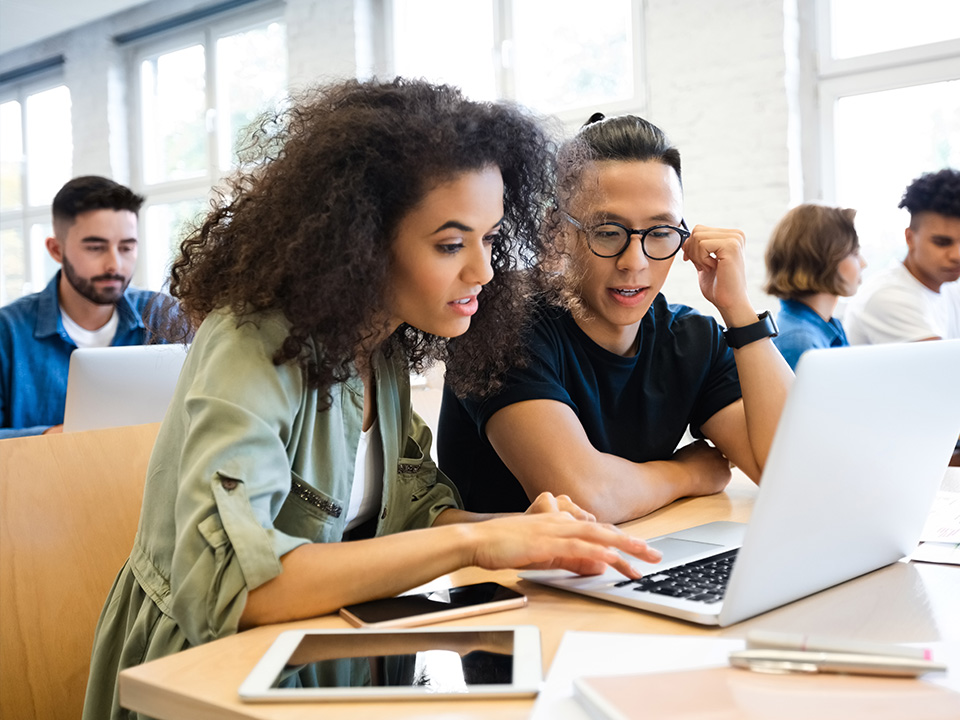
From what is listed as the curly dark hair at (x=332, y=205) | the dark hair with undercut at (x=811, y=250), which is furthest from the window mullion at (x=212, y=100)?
the curly dark hair at (x=332, y=205)

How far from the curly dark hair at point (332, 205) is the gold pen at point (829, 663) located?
1.79 ft

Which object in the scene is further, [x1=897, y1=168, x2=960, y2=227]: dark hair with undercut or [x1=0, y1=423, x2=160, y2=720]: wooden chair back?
[x1=897, y1=168, x2=960, y2=227]: dark hair with undercut

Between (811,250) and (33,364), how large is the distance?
2.59 metres

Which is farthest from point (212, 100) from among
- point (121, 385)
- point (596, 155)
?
point (596, 155)

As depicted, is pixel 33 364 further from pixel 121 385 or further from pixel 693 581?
pixel 693 581

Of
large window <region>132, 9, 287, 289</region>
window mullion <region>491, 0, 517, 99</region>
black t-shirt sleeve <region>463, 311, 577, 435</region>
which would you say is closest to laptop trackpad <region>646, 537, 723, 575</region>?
black t-shirt sleeve <region>463, 311, 577, 435</region>

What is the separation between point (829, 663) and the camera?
0.66m

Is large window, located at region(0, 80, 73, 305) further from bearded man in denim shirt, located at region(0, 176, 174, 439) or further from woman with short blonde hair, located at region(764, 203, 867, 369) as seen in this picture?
woman with short blonde hair, located at region(764, 203, 867, 369)

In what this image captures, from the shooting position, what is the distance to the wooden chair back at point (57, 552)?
1.17 m

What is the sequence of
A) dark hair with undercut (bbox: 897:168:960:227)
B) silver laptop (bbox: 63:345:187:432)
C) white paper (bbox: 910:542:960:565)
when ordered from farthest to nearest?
dark hair with undercut (bbox: 897:168:960:227) < silver laptop (bbox: 63:345:187:432) < white paper (bbox: 910:542:960:565)

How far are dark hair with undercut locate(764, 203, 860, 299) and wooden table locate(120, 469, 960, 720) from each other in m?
2.30

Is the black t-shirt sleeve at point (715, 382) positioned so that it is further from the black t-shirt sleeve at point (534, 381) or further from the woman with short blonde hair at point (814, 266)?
the woman with short blonde hair at point (814, 266)

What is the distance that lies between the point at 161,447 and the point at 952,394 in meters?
0.86

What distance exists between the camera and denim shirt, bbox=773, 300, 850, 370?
9.68 feet
